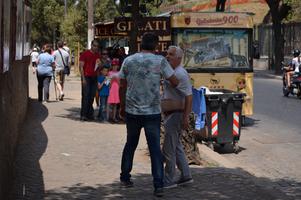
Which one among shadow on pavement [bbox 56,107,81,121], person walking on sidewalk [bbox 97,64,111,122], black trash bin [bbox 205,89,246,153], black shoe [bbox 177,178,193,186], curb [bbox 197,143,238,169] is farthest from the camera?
shadow on pavement [bbox 56,107,81,121]

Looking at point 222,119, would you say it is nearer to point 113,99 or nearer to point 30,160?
point 113,99

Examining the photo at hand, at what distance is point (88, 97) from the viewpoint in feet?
46.3

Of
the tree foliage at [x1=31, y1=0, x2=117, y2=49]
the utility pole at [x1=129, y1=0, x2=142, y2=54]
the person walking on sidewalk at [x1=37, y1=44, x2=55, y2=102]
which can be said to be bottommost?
the person walking on sidewalk at [x1=37, y1=44, x2=55, y2=102]

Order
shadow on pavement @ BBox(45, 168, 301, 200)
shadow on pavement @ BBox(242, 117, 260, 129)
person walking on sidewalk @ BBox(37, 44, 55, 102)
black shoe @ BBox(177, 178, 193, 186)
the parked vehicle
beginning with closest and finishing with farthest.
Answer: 1. shadow on pavement @ BBox(45, 168, 301, 200)
2. black shoe @ BBox(177, 178, 193, 186)
3. shadow on pavement @ BBox(242, 117, 260, 129)
4. person walking on sidewalk @ BBox(37, 44, 55, 102)
5. the parked vehicle

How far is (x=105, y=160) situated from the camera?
9211 mm

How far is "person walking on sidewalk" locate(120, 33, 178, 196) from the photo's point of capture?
6.84 meters

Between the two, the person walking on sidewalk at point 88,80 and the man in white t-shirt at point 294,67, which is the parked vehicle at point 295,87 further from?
the person walking on sidewalk at point 88,80

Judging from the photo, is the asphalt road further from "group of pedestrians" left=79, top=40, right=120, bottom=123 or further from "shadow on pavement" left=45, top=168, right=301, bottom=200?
"group of pedestrians" left=79, top=40, right=120, bottom=123

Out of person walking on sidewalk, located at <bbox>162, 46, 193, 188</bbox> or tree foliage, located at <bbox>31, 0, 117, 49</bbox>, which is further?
tree foliage, located at <bbox>31, 0, 117, 49</bbox>

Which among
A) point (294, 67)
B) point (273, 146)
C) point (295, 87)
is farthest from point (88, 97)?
point (294, 67)

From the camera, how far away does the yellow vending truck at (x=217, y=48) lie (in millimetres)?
14133

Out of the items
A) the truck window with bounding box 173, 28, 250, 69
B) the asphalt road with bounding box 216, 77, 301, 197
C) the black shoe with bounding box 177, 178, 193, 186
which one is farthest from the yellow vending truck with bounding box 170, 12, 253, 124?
the black shoe with bounding box 177, 178, 193, 186

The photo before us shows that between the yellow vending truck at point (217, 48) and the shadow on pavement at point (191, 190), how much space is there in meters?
6.18

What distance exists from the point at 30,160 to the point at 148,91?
111 inches
